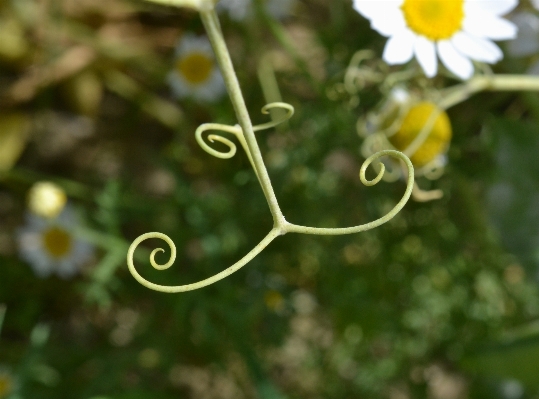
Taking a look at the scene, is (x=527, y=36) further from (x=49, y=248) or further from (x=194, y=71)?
(x=49, y=248)

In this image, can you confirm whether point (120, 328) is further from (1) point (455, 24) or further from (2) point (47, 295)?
(1) point (455, 24)

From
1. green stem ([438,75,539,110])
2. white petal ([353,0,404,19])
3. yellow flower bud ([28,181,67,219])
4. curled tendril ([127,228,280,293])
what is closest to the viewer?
curled tendril ([127,228,280,293])

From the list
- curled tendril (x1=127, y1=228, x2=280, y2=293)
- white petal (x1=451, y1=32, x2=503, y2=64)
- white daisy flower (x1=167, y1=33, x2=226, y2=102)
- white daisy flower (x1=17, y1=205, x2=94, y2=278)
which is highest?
white daisy flower (x1=167, y1=33, x2=226, y2=102)

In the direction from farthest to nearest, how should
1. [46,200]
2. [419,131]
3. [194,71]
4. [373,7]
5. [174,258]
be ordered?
[194,71]
[46,200]
[419,131]
[373,7]
[174,258]

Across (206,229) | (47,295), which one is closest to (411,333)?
(206,229)

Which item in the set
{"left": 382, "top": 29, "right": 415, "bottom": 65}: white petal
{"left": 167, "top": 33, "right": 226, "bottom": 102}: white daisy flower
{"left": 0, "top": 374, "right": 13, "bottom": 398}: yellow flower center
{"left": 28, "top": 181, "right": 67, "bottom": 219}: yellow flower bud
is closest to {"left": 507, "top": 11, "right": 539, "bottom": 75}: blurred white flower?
{"left": 382, "top": 29, "right": 415, "bottom": 65}: white petal

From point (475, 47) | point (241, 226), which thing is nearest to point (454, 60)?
point (475, 47)

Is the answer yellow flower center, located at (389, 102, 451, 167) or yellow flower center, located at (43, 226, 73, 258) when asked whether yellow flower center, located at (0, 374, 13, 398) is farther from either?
yellow flower center, located at (389, 102, 451, 167)
